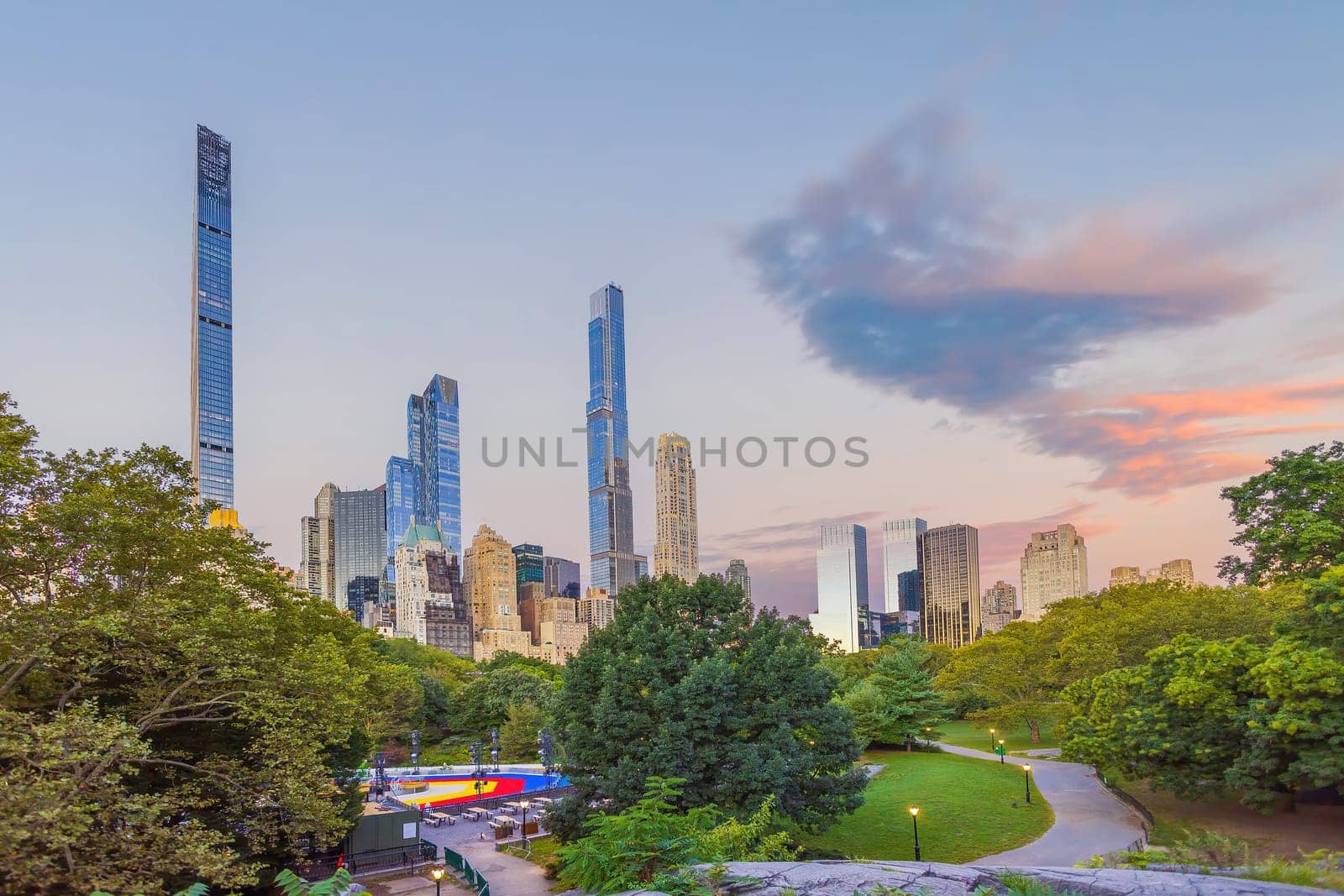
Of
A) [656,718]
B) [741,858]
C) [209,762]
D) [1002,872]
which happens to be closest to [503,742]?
[656,718]

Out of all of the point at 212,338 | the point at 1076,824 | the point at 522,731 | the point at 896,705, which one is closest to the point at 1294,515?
the point at 1076,824

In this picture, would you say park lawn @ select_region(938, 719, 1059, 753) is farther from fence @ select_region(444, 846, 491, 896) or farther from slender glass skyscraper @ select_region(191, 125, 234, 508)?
slender glass skyscraper @ select_region(191, 125, 234, 508)

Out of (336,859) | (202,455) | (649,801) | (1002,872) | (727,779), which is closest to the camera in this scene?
(1002,872)

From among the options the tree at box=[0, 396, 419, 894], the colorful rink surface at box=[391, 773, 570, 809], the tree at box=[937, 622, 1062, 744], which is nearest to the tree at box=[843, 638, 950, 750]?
the tree at box=[937, 622, 1062, 744]

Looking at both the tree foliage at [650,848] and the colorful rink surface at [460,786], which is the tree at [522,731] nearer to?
the colorful rink surface at [460,786]

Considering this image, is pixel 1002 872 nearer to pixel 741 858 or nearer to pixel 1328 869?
pixel 1328 869

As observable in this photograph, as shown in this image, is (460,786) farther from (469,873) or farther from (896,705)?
(896,705)
